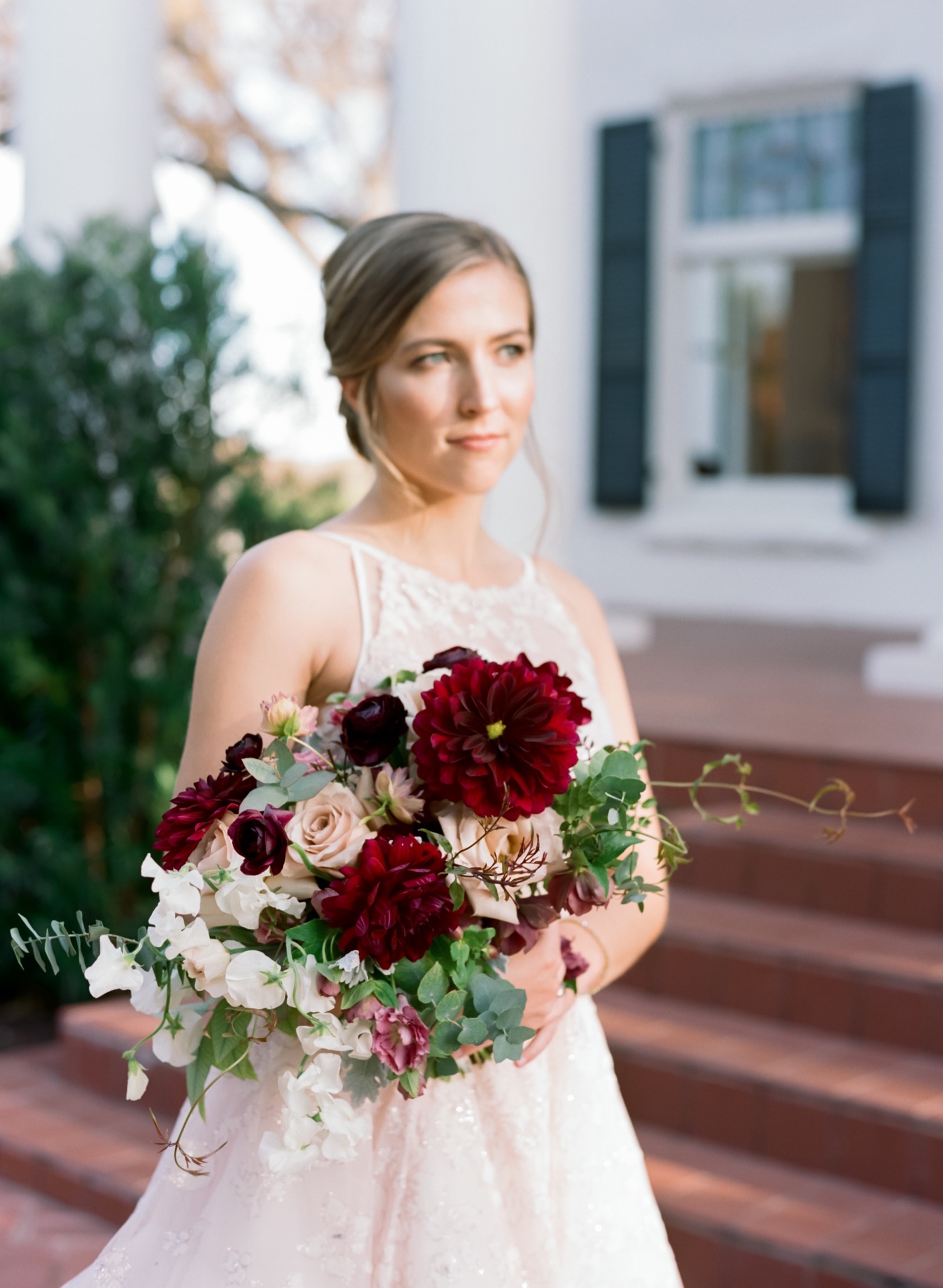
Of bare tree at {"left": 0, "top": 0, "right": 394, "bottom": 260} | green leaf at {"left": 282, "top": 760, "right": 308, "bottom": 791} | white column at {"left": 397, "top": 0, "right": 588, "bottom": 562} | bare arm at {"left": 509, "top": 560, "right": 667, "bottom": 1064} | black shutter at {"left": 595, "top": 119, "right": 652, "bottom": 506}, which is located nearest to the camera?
green leaf at {"left": 282, "top": 760, "right": 308, "bottom": 791}

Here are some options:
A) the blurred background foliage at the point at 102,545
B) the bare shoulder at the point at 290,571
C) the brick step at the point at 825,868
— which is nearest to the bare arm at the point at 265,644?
the bare shoulder at the point at 290,571

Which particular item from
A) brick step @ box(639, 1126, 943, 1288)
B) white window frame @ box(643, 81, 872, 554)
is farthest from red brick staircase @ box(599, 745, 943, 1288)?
white window frame @ box(643, 81, 872, 554)

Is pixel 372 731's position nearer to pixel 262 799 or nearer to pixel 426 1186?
pixel 262 799

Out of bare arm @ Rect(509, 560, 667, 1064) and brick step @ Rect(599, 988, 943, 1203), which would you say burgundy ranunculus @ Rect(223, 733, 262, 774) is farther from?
brick step @ Rect(599, 988, 943, 1203)

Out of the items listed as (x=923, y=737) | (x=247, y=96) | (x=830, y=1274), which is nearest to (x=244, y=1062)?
(x=830, y=1274)

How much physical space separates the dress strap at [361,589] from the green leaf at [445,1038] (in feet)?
1.55

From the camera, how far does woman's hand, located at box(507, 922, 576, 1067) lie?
1604 millimetres

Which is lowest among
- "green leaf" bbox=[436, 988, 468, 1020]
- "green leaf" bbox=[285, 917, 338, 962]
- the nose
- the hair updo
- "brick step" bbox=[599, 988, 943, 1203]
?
"brick step" bbox=[599, 988, 943, 1203]

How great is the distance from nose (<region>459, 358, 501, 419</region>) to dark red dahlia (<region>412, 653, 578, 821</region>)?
45cm

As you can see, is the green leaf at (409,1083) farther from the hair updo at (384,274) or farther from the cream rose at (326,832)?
the hair updo at (384,274)

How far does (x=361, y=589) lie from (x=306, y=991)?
599mm

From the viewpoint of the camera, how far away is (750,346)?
9.50 metres

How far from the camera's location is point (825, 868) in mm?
4230

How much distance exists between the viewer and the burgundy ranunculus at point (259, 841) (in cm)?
136
